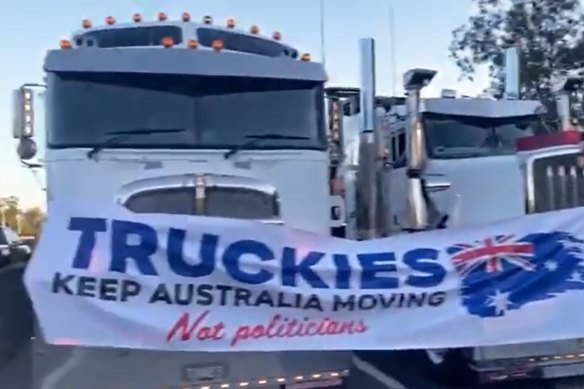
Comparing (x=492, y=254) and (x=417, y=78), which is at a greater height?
(x=417, y=78)

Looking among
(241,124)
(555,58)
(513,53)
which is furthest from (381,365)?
(555,58)

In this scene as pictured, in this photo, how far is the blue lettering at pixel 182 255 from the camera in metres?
6.64

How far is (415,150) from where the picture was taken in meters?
10.4

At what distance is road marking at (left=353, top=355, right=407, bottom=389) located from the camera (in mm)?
9685

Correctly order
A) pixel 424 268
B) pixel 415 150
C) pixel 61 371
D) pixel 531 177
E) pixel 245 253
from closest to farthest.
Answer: pixel 61 371 < pixel 245 253 < pixel 424 268 < pixel 531 177 < pixel 415 150

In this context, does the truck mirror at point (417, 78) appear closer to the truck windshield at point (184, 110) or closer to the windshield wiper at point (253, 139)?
the truck windshield at point (184, 110)

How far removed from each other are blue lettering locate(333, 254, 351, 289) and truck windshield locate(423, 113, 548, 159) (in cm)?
452

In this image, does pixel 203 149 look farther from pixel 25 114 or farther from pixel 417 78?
pixel 417 78

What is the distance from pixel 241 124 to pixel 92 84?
48.1 inches

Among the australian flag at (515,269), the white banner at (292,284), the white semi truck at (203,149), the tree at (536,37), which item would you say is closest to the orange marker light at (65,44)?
the white semi truck at (203,149)

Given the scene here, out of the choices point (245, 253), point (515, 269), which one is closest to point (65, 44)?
point (245, 253)

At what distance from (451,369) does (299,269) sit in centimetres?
275

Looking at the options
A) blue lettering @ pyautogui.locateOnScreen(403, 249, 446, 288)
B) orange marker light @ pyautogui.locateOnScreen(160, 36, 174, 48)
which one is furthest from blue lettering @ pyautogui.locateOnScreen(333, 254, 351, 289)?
orange marker light @ pyautogui.locateOnScreen(160, 36, 174, 48)

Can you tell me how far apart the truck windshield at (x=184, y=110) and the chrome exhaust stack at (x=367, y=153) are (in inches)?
61.9
